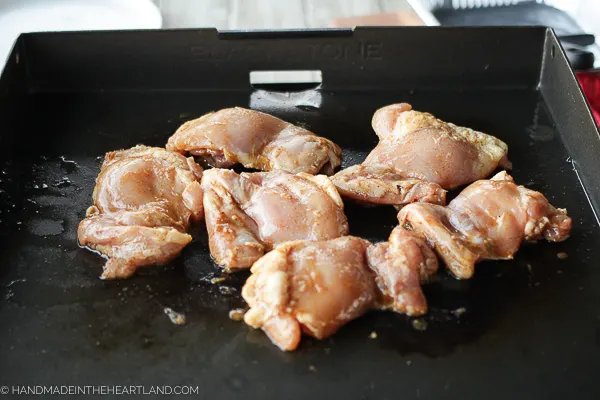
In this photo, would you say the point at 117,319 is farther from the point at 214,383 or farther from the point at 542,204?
the point at 542,204

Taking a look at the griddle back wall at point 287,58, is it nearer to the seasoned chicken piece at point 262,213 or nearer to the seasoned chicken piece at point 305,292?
the seasoned chicken piece at point 262,213

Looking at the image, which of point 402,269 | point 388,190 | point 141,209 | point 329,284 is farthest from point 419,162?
point 141,209

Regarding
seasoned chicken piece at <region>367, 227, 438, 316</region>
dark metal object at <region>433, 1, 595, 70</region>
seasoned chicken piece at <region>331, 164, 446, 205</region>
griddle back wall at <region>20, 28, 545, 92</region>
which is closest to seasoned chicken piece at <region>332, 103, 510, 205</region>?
seasoned chicken piece at <region>331, 164, 446, 205</region>

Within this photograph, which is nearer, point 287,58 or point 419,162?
point 419,162

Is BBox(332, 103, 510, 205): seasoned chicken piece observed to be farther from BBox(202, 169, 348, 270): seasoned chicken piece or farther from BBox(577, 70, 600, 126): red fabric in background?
BBox(577, 70, 600, 126): red fabric in background

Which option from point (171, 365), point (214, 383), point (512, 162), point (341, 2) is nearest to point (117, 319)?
point (171, 365)

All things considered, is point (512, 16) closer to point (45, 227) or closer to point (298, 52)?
point (298, 52)
